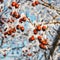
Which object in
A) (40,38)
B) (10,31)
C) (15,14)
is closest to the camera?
(40,38)

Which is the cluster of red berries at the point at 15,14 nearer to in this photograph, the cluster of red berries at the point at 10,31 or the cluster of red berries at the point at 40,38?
the cluster of red berries at the point at 10,31

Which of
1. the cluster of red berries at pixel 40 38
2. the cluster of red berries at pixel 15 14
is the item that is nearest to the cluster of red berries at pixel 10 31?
the cluster of red berries at pixel 15 14

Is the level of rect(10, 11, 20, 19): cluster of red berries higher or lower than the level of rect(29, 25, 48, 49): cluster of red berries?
higher

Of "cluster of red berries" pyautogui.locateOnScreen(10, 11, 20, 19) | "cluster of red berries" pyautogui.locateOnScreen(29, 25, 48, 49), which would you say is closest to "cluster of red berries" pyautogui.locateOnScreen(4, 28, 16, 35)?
"cluster of red berries" pyautogui.locateOnScreen(10, 11, 20, 19)

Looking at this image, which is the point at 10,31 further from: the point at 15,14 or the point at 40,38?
the point at 40,38

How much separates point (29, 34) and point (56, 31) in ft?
2.20

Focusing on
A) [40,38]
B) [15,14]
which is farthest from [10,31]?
[40,38]

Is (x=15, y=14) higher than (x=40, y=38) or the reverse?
higher

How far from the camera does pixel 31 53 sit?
5.71 meters

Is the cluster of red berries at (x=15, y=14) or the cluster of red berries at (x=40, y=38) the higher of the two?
the cluster of red berries at (x=15, y=14)

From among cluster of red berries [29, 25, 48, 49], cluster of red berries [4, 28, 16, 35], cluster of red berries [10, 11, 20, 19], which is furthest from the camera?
cluster of red berries [10, 11, 20, 19]

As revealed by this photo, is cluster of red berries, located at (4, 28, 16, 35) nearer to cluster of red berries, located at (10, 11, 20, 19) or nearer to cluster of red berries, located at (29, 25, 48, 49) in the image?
cluster of red berries, located at (10, 11, 20, 19)

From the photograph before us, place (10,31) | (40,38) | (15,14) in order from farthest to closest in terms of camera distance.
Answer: (15,14) < (10,31) < (40,38)

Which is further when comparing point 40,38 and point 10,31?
point 10,31
